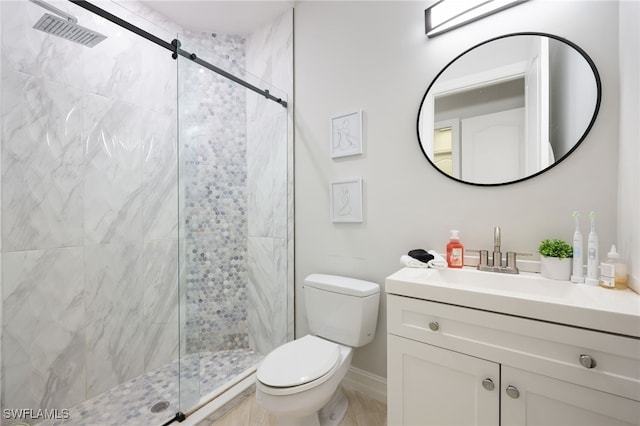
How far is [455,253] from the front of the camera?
4.31 ft

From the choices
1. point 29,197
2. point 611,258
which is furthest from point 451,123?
point 29,197

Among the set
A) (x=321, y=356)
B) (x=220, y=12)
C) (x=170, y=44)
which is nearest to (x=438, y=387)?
(x=321, y=356)

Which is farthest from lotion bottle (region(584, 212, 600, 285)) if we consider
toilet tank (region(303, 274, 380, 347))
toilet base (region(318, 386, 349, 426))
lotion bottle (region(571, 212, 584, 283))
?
toilet base (region(318, 386, 349, 426))

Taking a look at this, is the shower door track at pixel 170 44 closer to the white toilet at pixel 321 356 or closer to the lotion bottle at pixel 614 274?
the white toilet at pixel 321 356

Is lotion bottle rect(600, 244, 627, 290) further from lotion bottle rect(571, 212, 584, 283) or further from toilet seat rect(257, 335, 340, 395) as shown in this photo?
toilet seat rect(257, 335, 340, 395)

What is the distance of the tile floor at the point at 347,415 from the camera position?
1.46m

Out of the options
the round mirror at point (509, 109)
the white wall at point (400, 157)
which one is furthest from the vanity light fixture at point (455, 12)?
the round mirror at point (509, 109)

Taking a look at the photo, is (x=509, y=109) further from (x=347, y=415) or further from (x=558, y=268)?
(x=347, y=415)

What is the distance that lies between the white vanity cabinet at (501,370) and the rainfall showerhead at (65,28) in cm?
193

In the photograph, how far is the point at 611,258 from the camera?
39.1 inches

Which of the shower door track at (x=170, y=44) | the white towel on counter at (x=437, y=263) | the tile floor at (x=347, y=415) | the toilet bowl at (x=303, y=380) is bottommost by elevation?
the tile floor at (x=347, y=415)

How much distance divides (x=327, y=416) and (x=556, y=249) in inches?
54.8

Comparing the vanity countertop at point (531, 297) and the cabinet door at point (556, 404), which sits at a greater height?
the vanity countertop at point (531, 297)

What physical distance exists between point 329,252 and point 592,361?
4.31 feet
